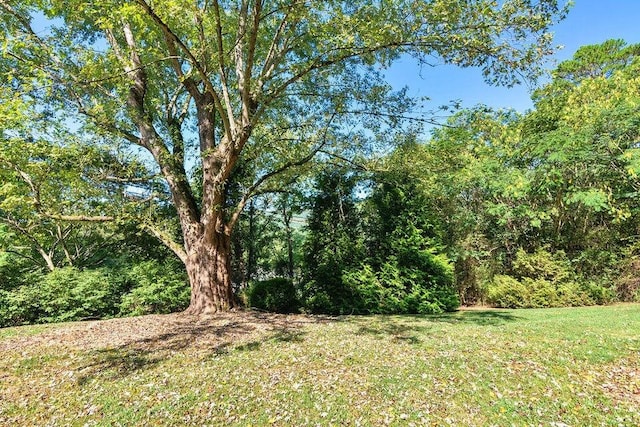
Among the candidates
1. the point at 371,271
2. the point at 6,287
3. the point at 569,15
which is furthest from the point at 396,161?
the point at 6,287

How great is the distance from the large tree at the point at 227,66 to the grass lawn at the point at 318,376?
3.07 metres

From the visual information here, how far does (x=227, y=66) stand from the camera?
315 inches

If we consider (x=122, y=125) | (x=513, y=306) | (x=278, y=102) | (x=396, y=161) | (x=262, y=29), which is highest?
(x=262, y=29)

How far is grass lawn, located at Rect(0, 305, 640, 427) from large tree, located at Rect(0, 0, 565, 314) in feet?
10.1

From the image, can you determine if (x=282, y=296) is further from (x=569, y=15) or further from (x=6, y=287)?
(x=569, y=15)

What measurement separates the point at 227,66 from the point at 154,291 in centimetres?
659

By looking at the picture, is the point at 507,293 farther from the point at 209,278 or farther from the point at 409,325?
the point at 209,278

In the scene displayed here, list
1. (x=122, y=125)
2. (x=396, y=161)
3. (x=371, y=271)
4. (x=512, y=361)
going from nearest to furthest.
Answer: (x=512, y=361) < (x=122, y=125) < (x=396, y=161) < (x=371, y=271)

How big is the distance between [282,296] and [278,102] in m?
5.69

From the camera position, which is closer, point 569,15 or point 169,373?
point 169,373

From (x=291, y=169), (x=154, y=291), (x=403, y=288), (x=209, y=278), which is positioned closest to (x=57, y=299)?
(x=154, y=291)

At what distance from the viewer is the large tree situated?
5883 mm

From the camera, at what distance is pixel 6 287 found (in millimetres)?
9961

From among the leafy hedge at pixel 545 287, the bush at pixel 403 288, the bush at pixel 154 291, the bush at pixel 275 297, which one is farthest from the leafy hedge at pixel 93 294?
the leafy hedge at pixel 545 287
